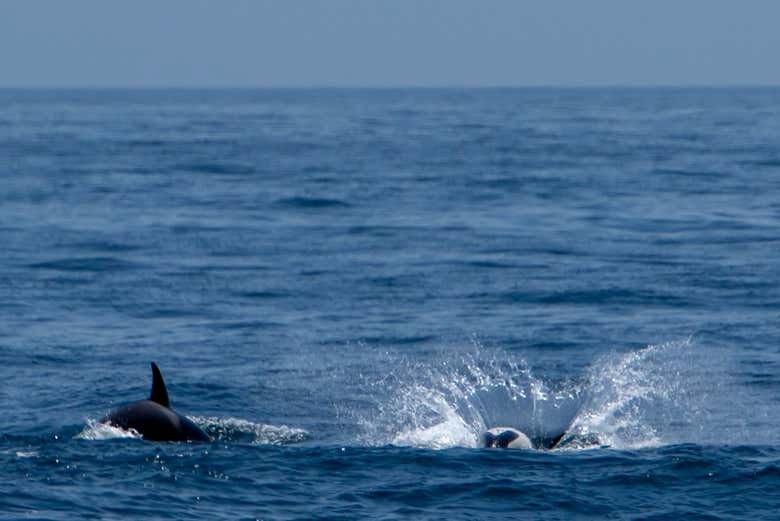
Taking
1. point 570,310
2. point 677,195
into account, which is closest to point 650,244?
point 570,310

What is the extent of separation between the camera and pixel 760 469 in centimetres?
1323

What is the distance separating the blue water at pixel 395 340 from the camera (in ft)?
42.0

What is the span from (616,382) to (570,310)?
571 cm

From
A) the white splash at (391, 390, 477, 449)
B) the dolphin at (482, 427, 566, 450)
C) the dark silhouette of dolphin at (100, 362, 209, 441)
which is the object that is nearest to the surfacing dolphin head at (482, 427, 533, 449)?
the dolphin at (482, 427, 566, 450)

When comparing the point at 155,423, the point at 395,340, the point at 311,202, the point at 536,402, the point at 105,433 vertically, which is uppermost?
the point at 155,423

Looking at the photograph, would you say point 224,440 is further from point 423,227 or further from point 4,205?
point 4,205

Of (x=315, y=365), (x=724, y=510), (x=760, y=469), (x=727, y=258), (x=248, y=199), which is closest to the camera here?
(x=724, y=510)

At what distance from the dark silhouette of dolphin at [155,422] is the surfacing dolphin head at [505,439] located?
9.67ft

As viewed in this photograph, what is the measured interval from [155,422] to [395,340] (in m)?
8.19

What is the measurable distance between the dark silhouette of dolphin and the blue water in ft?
0.78

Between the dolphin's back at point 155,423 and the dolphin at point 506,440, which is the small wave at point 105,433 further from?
the dolphin at point 506,440

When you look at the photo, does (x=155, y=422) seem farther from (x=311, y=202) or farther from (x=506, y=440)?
(x=311, y=202)

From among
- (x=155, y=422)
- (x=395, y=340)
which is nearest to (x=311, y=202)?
(x=395, y=340)

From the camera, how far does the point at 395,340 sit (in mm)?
22484
